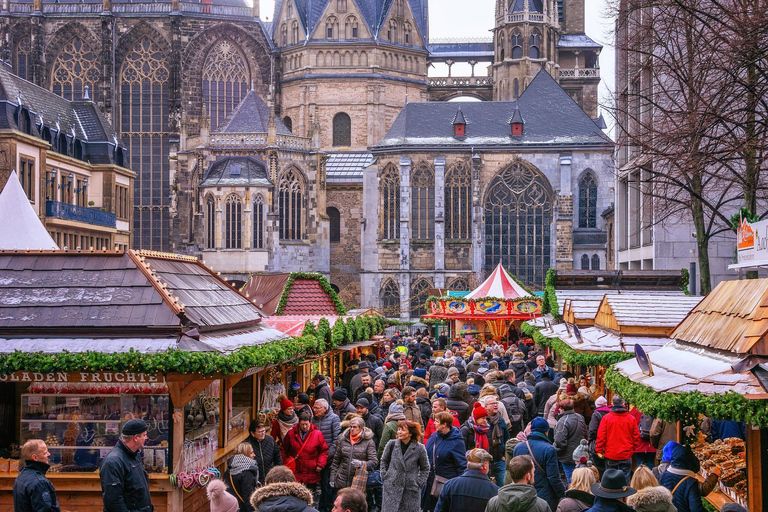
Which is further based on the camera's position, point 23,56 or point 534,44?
point 534,44

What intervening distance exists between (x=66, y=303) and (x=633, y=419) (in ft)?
19.5

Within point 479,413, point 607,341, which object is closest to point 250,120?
point 607,341

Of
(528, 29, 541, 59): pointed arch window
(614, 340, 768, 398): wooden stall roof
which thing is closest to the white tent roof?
(614, 340, 768, 398): wooden stall roof

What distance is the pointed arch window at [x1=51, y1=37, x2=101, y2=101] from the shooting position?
57781mm

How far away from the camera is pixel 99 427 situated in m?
10.1

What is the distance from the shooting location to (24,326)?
10.2 metres

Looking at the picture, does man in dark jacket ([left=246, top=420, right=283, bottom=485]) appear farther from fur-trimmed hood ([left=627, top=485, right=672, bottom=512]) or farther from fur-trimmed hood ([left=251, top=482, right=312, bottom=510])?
fur-trimmed hood ([left=627, top=485, right=672, bottom=512])

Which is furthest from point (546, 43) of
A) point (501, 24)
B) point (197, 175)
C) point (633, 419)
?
point (633, 419)

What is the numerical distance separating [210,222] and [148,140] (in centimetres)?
940

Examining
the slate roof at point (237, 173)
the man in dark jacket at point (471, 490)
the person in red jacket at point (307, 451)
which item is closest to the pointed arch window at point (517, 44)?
the slate roof at point (237, 173)

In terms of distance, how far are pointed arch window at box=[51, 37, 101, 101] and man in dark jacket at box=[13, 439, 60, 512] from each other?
52.6 metres

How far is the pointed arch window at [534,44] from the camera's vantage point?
207 ft

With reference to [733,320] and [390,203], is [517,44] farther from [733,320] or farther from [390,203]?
[733,320]

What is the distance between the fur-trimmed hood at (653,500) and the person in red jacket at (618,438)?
430 cm
